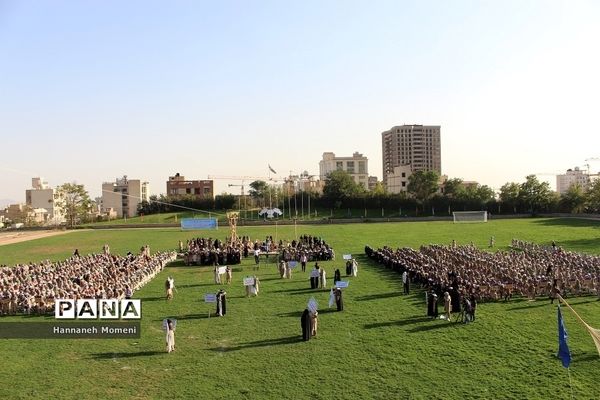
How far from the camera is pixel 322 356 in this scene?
15.0 metres

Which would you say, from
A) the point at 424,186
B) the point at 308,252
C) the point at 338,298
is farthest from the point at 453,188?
the point at 338,298

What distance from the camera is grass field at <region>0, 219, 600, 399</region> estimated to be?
1261cm

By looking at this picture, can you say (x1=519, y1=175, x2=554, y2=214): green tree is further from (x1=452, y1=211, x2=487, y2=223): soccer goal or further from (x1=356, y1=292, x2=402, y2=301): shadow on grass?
(x1=356, y1=292, x2=402, y2=301): shadow on grass

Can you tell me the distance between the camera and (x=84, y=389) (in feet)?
42.5

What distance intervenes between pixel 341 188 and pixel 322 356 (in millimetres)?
79442

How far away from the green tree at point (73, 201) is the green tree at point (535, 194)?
6911 centimetres

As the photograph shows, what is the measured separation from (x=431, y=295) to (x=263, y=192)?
96.2 metres

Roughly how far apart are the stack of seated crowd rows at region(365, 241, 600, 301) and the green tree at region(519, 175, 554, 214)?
161 feet

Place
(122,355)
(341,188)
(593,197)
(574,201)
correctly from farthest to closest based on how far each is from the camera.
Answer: (341,188)
(574,201)
(593,197)
(122,355)

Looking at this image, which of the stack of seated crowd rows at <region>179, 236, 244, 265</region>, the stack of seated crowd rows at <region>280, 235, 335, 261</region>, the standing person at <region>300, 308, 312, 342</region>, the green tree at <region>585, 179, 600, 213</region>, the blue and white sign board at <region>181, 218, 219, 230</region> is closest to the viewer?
the standing person at <region>300, 308, 312, 342</region>

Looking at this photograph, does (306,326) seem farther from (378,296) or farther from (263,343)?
(378,296)


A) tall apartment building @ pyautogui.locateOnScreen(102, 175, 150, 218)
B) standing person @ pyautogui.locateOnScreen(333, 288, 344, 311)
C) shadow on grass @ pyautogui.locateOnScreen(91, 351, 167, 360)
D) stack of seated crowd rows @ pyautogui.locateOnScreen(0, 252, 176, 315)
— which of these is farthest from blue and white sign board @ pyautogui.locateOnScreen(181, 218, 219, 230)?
tall apartment building @ pyautogui.locateOnScreen(102, 175, 150, 218)

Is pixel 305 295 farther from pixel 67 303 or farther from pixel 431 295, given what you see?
pixel 67 303

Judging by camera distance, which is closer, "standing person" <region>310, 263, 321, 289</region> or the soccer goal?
"standing person" <region>310, 263, 321, 289</region>
